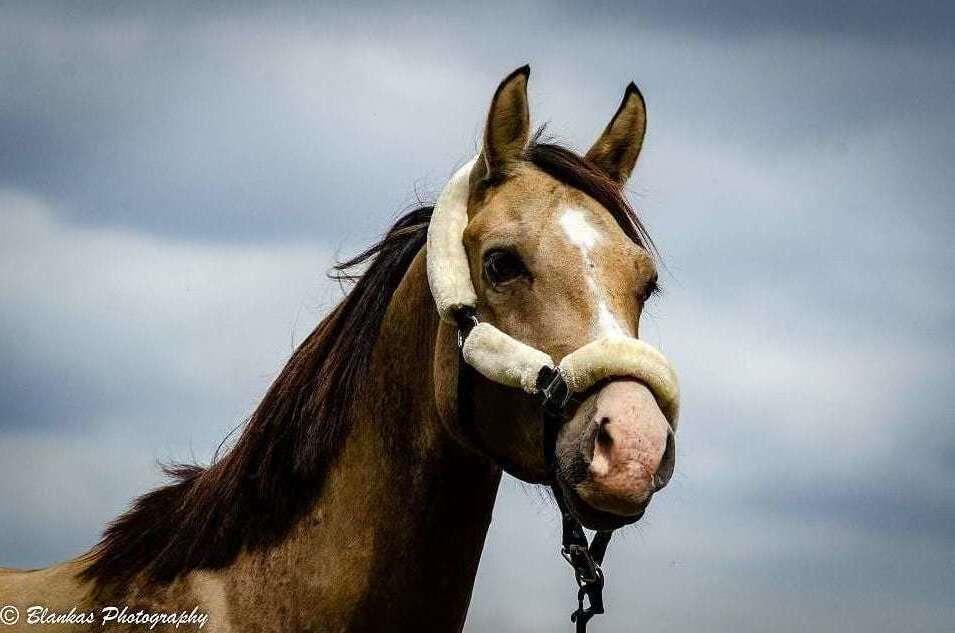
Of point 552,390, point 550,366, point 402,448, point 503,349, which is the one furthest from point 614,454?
point 402,448

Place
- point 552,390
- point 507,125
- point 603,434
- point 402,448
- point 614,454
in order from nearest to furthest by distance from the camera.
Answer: point 614,454
point 603,434
point 552,390
point 402,448
point 507,125

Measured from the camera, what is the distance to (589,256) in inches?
173

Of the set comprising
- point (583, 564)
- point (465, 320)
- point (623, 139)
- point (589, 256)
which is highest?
point (623, 139)

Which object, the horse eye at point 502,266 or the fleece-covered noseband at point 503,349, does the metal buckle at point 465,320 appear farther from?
the horse eye at point 502,266

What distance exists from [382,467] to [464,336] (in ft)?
2.66

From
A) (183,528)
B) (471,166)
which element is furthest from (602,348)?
(183,528)

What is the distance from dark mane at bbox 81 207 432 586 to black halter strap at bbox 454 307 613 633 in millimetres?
787

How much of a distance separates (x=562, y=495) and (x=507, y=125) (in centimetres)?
200

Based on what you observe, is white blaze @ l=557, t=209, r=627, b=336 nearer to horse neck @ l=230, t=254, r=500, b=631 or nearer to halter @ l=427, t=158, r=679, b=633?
halter @ l=427, t=158, r=679, b=633

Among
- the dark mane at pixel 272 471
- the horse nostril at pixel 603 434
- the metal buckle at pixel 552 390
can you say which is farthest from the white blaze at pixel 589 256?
the dark mane at pixel 272 471

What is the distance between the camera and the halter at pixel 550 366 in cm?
399

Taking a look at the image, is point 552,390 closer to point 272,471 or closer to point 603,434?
point 603,434

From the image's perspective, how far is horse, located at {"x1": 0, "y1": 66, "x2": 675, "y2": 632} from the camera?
4.36 metres

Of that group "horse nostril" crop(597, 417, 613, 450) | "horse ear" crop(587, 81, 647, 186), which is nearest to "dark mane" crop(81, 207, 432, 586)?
"horse ear" crop(587, 81, 647, 186)
